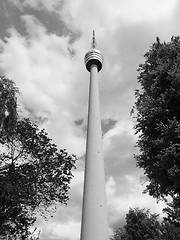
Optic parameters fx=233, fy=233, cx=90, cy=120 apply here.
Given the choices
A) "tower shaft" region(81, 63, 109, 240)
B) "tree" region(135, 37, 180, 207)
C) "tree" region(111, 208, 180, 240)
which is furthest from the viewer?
"tree" region(111, 208, 180, 240)

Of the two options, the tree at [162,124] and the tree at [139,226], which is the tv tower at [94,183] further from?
the tree at [139,226]

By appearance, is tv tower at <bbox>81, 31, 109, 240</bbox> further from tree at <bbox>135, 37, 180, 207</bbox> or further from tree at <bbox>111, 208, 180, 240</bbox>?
tree at <bbox>111, 208, 180, 240</bbox>

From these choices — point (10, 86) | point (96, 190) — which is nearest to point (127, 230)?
point (96, 190)

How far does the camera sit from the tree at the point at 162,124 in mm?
11555

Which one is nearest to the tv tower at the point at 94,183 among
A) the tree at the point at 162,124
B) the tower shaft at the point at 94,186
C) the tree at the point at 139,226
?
the tower shaft at the point at 94,186

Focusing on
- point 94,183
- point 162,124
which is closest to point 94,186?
point 94,183

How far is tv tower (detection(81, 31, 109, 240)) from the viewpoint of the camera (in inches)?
724

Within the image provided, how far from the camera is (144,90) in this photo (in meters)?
15.9

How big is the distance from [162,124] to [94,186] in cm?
1115

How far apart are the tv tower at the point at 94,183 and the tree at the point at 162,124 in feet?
22.7

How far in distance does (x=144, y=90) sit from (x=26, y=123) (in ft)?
50.4

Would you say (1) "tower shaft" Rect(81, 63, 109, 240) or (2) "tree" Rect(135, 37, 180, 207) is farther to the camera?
(1) "tower shaft" Rect(81, 63, 109, 240)

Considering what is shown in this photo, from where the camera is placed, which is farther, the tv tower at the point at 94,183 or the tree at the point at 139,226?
the tree at the point at 139,226

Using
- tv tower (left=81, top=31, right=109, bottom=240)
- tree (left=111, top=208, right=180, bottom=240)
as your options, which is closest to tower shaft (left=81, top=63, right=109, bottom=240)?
tv tower (left=81, top=31, right=109, bottom=240)
